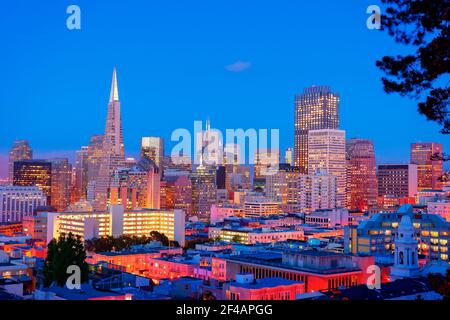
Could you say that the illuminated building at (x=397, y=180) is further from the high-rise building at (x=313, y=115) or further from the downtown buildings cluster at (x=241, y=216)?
the high-rise building at (x=313, y=115)

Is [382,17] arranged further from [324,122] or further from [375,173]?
[324,122]

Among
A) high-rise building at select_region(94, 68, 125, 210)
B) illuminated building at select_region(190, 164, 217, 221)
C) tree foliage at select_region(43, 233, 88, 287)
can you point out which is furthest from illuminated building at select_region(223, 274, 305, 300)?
high-rise building at select_region(94, 68, 125, 210)

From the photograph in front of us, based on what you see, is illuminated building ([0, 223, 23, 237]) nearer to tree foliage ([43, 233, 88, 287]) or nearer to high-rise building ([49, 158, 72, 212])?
high-rise building ([49, 158, 72, 212])

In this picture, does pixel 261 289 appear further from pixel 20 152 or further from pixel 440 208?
pixel 20 152

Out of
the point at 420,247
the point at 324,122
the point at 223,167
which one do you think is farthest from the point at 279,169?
the point at 420,247

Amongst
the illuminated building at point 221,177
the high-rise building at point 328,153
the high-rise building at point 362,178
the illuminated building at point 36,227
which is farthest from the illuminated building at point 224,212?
the illuminated building at point 36,227

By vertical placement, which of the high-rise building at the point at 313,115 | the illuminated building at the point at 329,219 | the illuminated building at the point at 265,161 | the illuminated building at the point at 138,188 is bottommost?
the illuminated building at the point at 329,219
